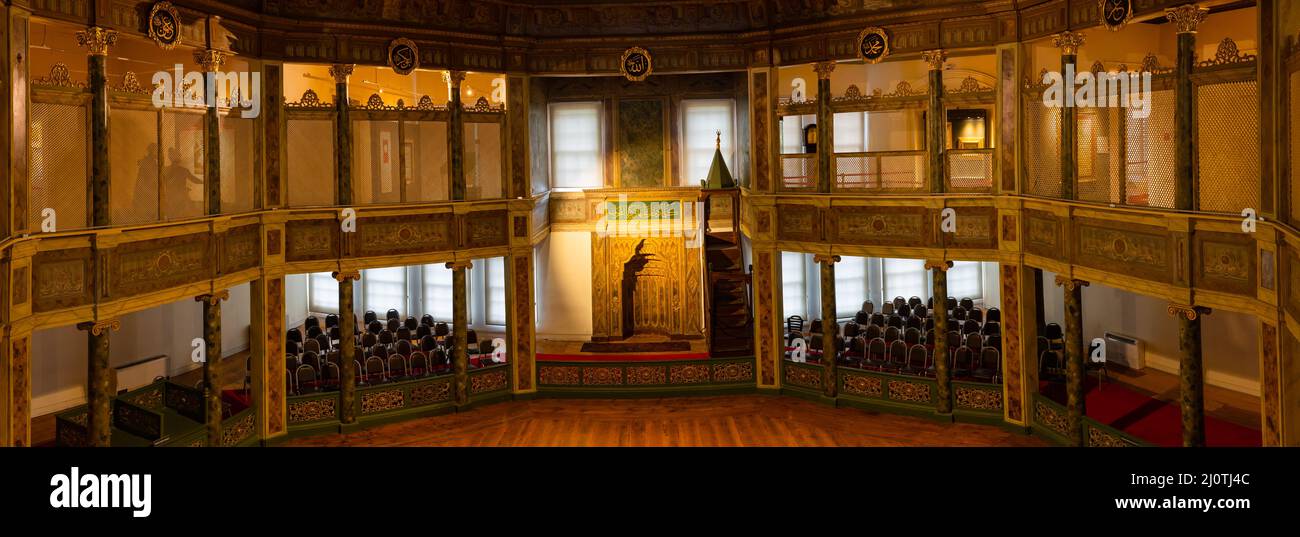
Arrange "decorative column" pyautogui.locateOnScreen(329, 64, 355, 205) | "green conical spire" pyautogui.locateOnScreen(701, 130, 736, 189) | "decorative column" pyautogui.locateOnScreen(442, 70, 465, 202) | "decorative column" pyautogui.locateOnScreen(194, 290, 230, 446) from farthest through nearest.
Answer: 1. "green conical spire" pyautogui.locateOnScreen(701, 130, 736, 189)
2. "decorative column" pyautogui.locateOnScreen(442, 70, 465, 202)
3. "decorative column" pyautogui.locateOnScreen(329, 64, 355, 205)
4. "decorative column" pyautogui.locateOnScreen(194, 290, 230, 446)

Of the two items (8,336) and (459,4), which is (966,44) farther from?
(8,336)

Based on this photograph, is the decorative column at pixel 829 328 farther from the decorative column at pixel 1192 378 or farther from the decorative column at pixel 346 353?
the decorative column at pixel 346 353

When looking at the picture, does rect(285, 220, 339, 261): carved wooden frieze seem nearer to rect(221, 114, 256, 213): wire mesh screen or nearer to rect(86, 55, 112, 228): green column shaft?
rect(221, 114, 256, 213): wire mesh screen

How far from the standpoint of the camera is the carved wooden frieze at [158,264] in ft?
34.3

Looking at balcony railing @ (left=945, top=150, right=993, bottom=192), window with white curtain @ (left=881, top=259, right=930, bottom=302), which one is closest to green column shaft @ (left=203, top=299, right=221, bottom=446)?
balcony railing @ (left=945, top=150, right=993, bottom=192)

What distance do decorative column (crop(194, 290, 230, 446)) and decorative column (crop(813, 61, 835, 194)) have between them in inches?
352

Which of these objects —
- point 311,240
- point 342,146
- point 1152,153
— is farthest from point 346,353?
point 1152,153

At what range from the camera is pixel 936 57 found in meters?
13.6

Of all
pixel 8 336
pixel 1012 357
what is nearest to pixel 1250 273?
pixel 1012 357

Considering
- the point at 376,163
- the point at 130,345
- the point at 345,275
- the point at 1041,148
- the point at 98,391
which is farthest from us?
the point at 130,345

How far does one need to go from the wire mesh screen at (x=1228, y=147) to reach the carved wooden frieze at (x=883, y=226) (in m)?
4.57

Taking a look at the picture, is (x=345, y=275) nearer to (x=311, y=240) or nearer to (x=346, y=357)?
(x=311, y=240)

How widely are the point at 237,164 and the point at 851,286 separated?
47.8 feet

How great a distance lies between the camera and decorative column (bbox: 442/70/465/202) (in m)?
14.7
